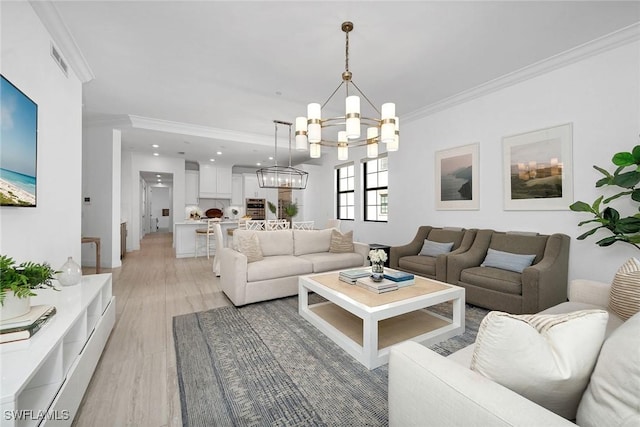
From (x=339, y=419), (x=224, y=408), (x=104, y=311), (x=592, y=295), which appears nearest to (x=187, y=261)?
(x=104, y=311)

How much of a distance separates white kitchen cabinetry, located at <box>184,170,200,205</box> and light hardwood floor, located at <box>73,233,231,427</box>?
4276 millimetres

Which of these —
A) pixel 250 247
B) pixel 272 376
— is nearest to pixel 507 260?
pixel 272 376

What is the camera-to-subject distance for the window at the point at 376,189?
18.9ft

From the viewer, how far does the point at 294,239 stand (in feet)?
13.3

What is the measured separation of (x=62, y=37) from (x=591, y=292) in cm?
501

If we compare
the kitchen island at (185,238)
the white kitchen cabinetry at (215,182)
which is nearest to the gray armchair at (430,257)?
the kitchen island at (185,238)

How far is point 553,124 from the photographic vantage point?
316cm

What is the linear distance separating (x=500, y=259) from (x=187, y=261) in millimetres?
5738

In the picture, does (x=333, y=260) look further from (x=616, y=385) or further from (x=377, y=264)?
(x=616, y=385)

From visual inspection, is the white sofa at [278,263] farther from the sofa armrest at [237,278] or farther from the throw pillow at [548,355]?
the throw pillow at [548,355]

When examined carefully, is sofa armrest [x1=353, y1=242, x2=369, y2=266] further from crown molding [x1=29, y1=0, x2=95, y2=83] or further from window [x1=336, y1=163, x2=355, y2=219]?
crown molding [x1=29, y1=0, x2=95, y2=83]

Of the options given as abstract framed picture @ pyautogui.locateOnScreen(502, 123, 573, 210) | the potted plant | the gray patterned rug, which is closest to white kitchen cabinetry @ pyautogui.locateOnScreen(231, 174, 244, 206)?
the gray patterned rug

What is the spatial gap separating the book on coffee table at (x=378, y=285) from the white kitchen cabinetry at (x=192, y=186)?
290 inches

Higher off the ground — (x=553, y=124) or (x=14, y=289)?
(x=553, y=124)
